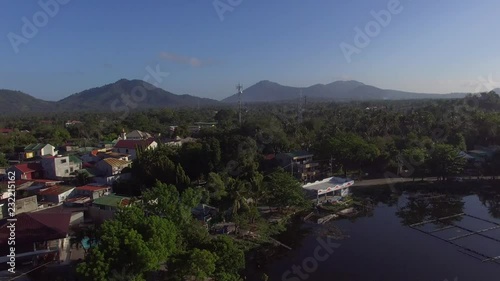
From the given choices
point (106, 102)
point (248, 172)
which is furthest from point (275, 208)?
point (106, 102)

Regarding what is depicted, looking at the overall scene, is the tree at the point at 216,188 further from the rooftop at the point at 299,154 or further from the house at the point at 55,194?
the rooftop at the point at 299,154

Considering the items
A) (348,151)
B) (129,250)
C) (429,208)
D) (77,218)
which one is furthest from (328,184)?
(129,250)

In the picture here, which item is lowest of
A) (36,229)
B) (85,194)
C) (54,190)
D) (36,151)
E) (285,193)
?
(85,194)

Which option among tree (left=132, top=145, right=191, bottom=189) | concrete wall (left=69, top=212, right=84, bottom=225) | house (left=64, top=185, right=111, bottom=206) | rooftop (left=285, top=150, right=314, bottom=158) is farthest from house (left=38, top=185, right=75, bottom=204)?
rooftop (left=285, top=150, right=314, bottom=158)

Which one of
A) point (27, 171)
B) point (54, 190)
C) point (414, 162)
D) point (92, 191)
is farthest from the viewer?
point (414, 162)

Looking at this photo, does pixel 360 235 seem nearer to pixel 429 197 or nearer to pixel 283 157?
pixel 429 197

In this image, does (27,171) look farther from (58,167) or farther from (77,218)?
(77,218)
